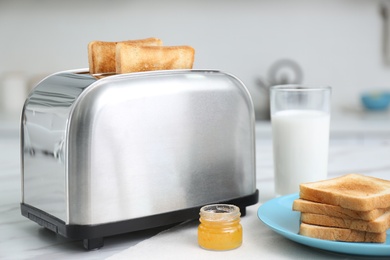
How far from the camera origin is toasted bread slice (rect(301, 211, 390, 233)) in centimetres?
93

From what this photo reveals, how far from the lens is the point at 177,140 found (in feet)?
3.50

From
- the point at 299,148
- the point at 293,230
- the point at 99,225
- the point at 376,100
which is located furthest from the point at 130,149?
the point at 376,100

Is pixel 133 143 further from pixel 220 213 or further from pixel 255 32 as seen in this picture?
pixel 255 32

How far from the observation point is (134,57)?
3.55 feet

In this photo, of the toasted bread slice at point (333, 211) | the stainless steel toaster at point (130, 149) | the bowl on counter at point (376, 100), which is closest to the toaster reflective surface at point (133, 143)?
the stainless steel toaster at point (130, 149)

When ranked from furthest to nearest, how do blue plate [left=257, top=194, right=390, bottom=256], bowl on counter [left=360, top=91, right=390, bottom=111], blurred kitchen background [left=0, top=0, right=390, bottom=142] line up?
blurred kitchen background [left=0, top=0, right=390, bottom=142] → bowl on counter [left=360, top=91, right=390, bottom=111] → blue plate [left=257, top=194, right=390, bottom=256]

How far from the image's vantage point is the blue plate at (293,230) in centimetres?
91

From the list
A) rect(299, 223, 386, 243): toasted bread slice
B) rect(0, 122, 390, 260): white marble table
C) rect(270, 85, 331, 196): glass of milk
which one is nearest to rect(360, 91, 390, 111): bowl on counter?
rect(270, 85, 331, 196): glass of milk

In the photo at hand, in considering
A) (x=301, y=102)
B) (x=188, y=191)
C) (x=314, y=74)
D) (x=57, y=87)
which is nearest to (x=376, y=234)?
(x=188, y=191)

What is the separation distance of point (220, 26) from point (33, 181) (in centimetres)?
276

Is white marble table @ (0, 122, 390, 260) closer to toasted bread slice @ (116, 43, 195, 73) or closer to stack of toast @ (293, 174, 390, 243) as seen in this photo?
stack of toast @ (293, 174, 390, 243)

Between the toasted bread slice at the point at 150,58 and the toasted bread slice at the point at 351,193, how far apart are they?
0.31 metres

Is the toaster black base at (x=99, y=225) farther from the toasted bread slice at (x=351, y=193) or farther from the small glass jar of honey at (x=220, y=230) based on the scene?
the toasted bread slice at (x=351, y=193)

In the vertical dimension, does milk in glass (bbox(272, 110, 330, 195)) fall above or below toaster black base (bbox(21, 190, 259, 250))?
above
